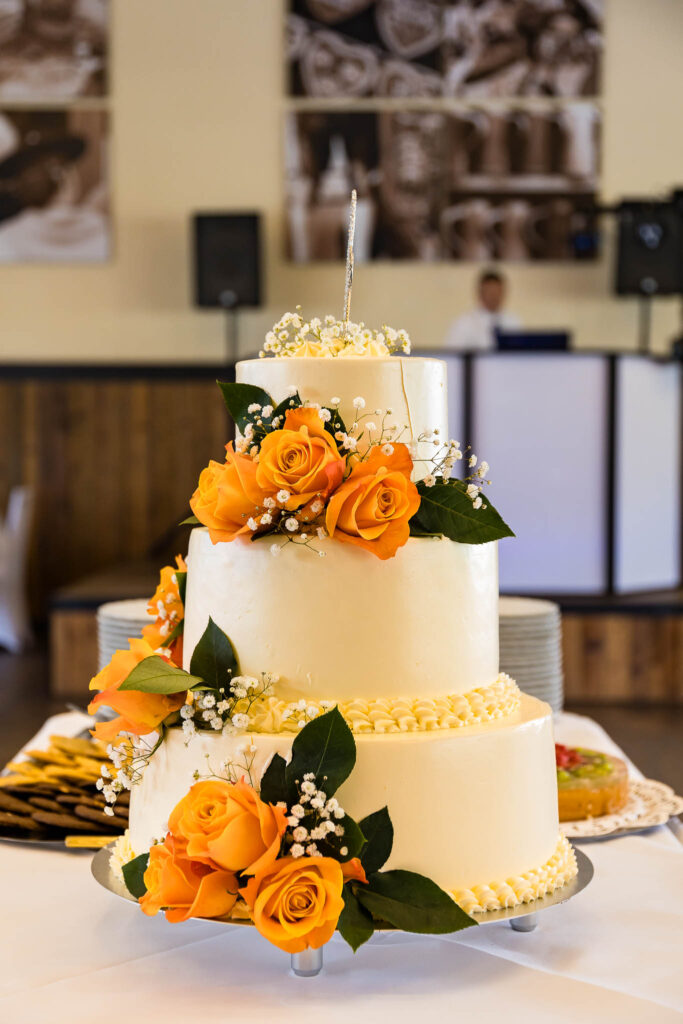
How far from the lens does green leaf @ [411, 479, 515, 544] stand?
1636mm

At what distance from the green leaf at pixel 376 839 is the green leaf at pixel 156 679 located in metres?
0.29

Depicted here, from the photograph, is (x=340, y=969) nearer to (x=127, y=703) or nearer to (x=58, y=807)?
(x=127, y=703)

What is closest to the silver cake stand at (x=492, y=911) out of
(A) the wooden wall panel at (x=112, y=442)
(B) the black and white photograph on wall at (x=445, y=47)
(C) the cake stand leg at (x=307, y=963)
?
(C) the cake stand leg at (x=307, y=963)

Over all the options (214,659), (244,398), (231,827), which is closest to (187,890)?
(231,827)

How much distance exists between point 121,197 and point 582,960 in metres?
6.97

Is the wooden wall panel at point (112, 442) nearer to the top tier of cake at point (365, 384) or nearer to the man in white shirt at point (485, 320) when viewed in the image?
the man in white shirt at point (485, 320)

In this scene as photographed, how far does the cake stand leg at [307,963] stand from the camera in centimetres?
153

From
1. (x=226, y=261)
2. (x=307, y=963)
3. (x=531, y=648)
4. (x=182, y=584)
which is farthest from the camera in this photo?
(x=226, y=261)

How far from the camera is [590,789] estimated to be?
220 cm

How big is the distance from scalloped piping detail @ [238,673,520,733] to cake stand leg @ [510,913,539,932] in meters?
0.28

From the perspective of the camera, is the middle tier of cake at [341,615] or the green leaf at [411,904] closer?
the green leaf at [411,904]

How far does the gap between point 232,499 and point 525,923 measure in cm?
73

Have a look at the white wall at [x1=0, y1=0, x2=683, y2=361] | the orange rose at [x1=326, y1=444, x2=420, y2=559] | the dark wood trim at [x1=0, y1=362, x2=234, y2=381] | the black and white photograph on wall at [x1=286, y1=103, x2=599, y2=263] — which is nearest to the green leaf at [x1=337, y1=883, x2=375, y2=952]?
the orange rose at [x1=326, y1=444, x2=420, y2=559]

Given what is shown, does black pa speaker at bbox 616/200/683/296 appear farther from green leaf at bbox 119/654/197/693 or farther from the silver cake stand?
green leaf at bbox 119/654/197/693
